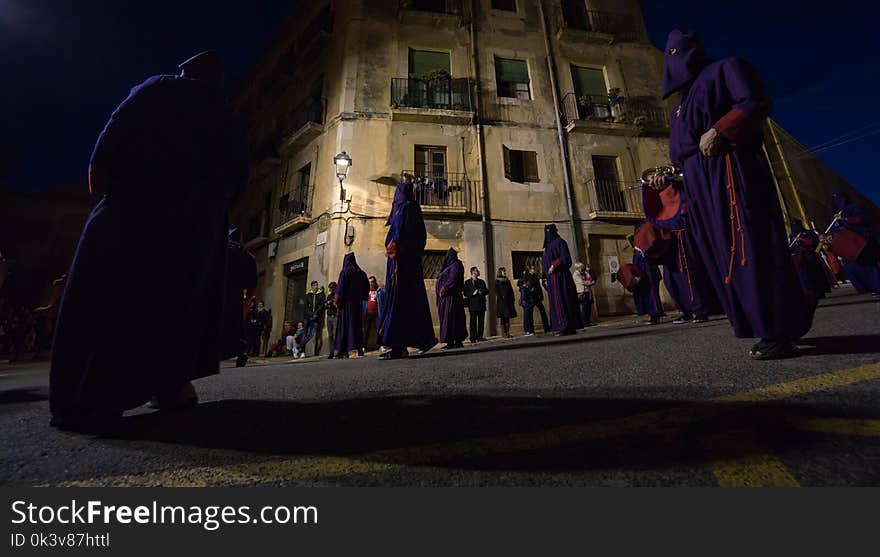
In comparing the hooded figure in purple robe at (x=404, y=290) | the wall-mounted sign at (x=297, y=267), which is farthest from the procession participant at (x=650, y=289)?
the wall-mounted sign at (x=297, y=267)

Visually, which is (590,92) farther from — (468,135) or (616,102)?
(468,135)

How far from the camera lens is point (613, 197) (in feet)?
42.3

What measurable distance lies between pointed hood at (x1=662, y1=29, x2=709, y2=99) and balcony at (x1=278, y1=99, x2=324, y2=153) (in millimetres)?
12737

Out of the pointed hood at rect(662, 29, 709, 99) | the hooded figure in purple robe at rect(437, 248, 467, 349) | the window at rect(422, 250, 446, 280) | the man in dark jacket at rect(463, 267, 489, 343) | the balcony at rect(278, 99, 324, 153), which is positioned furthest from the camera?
the balcony at rect(278, 99, 324, 153)

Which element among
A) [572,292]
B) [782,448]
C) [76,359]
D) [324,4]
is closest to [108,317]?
[76,359]

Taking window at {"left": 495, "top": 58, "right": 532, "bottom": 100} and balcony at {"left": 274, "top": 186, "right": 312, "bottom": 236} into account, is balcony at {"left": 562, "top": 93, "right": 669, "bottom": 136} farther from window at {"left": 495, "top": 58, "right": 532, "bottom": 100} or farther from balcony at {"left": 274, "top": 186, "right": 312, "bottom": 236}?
balcony at {"left": 274, "top": 186, "right": 312, "bottom": 236}

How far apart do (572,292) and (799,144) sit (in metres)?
23.7

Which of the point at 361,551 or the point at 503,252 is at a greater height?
the point at 503,252

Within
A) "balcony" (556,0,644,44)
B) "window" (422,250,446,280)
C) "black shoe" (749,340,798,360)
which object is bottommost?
"black shoe" (749,340,798,360)

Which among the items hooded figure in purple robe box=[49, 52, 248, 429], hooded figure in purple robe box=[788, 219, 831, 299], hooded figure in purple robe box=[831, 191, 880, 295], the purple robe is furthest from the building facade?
hooded figure in purple robe box=[49, 52, 248, 429]

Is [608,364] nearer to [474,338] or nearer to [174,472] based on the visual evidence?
[174,472]

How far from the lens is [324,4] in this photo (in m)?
14.9

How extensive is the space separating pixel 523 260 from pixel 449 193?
11.1 ft

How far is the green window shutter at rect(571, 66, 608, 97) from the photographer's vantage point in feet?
46.4
